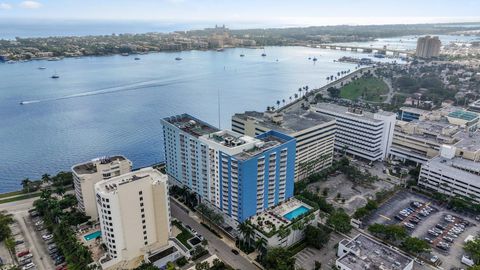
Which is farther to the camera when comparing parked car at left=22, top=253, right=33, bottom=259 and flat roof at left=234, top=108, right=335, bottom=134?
flat roof at left=234, top=108, right=335, bottom=134

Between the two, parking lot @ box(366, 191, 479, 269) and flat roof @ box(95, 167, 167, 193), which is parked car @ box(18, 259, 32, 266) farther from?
parking lot @ box(366, 191, 479, 269)

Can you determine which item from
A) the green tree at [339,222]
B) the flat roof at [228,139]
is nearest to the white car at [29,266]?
the flat roof at [228,139]

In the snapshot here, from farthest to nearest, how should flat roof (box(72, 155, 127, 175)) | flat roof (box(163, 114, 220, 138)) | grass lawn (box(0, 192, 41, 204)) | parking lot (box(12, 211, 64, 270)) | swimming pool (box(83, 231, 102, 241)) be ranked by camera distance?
grass lawn (box(0, 192, 41, 204)) → flat roof (box(163, 114, 220, 138)) → flat roof (box(72, 155, 127, 175)) → swimming pool (box(83, 231, 102, 241)) → parking lot (box(12, 211, 64, 270))

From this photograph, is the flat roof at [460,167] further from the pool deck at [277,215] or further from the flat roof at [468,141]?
the pool deck at [277,215]

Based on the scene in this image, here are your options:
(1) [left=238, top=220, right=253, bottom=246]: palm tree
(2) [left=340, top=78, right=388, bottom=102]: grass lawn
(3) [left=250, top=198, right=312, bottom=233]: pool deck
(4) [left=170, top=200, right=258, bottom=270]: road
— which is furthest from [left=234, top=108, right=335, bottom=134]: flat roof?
(2) [left=340, top=78, right=388, bottom=102]: grass lawn

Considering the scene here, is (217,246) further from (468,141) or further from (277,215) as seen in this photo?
(468,141)

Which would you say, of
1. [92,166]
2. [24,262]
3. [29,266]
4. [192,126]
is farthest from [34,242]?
[192,126]
